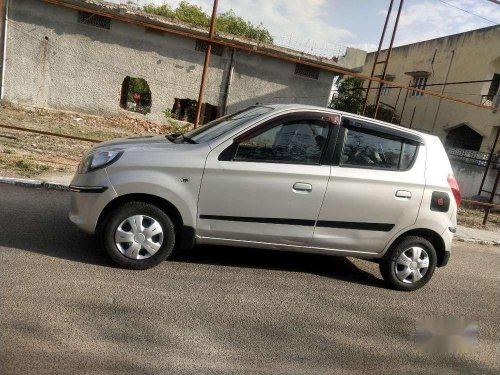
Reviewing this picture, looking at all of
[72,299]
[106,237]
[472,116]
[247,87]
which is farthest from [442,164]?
[472,116]

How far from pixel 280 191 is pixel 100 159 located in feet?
5.54

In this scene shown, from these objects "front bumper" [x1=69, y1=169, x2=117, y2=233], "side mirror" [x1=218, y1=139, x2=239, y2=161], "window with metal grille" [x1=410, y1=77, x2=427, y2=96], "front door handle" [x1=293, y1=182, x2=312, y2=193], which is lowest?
"front bumper" [x1=69, y1=169, x2=117, y2=233]

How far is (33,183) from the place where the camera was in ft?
21.3

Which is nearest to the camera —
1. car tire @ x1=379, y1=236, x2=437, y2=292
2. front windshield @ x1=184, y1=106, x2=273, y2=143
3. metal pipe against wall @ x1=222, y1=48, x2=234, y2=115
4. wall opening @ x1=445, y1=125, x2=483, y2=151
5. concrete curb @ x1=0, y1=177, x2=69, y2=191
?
front windshield @ x1=184, y1=106, x2=273, y2=143

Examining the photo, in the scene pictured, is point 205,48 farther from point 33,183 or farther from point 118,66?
point 33,183

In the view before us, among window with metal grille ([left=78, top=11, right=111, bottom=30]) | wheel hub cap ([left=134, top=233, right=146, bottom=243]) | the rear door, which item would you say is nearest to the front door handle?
the rear door

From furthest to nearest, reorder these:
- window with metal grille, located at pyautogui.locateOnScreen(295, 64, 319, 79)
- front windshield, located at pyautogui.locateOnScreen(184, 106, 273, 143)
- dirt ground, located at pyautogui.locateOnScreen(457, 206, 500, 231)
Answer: window with metal grille, located at pyautogui.locateOnScreen(295, 64, 319, 79) < dirt ground, located at pyautogui.locateOnScreen(457, 206, 500, 231) < front windshield, located at pyautogui.locateOnScreen(184, 106, 273, 143)

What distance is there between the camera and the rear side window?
445cm

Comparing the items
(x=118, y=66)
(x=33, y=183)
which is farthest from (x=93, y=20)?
(x=33, y=183)

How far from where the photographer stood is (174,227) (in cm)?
420

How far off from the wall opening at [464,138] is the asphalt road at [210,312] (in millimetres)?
18431

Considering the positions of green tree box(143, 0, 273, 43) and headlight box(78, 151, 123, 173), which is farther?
green tree box(143, 0, 273, 43)

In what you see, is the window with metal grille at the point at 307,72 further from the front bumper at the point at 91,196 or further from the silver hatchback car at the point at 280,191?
the front bumper at the point at 91,196

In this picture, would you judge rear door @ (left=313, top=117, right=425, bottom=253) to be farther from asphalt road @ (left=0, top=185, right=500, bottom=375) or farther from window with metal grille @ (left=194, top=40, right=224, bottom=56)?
window with metal grille @ (left=194, top=40, right=224, bottom=56)
